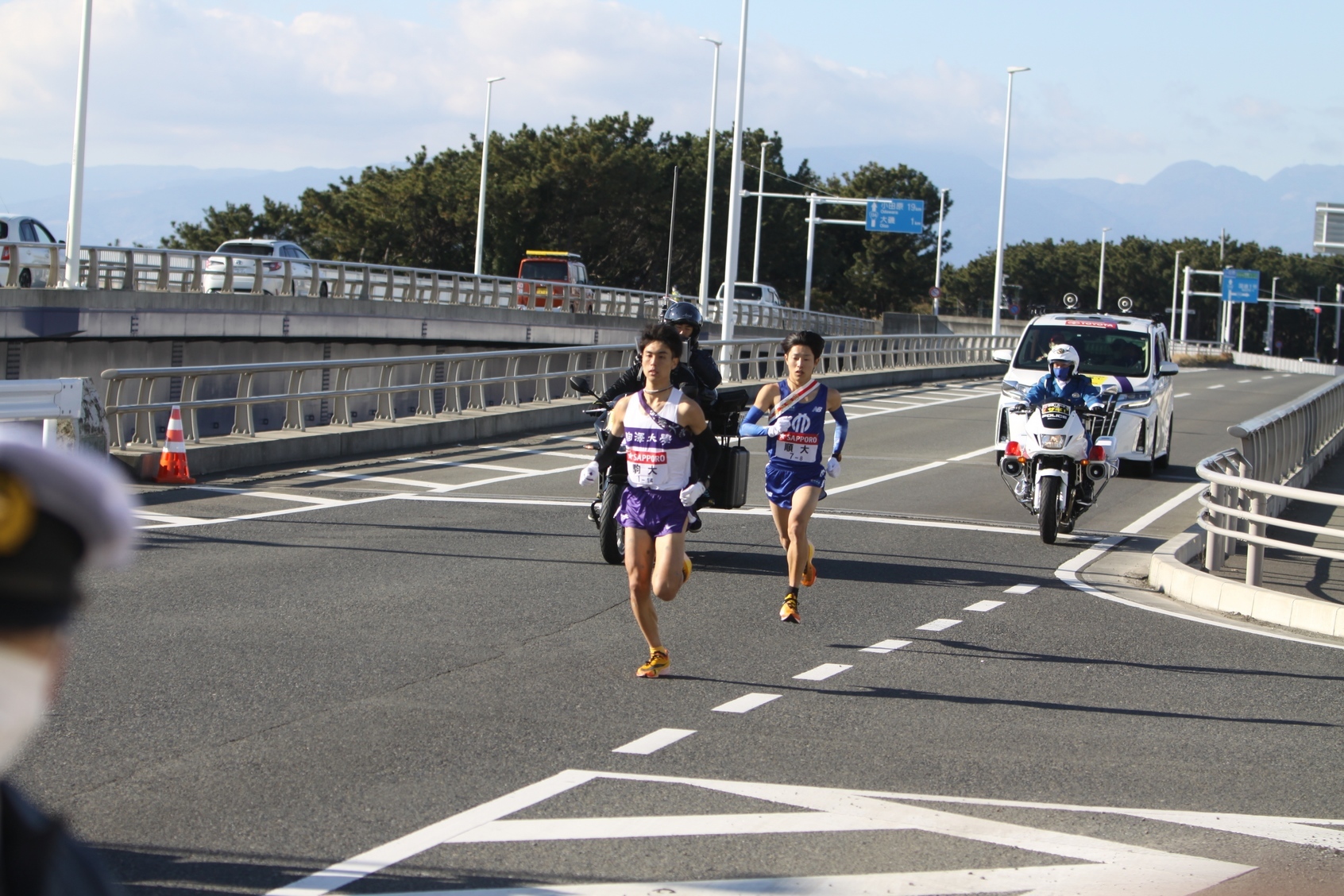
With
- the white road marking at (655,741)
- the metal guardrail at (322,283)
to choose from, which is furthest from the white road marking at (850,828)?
the metal guardrail at (322,283)

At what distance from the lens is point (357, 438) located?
19.3m

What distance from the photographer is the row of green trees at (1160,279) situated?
13650cm

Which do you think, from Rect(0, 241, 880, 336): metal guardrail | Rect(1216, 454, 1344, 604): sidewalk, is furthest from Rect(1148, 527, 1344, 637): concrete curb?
Rect(0, 241, 880, 336): metal guardrail

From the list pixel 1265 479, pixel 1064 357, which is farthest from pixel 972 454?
pixel 1064 357

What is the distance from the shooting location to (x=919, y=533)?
555 inches

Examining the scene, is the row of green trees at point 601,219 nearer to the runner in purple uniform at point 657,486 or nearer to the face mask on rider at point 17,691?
the runner in purple uniform at point 657,486

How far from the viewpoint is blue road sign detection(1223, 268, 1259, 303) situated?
108 meters

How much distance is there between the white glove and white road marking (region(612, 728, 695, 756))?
1.42 meters

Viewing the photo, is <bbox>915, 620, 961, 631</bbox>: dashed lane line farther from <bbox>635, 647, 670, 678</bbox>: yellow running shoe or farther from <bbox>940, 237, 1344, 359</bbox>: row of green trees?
<bbox>940, 237, 1344, 359</bbox>: row of green trees

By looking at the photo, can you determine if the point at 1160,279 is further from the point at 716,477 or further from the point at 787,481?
the point at 787,481

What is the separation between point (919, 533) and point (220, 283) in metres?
29.6

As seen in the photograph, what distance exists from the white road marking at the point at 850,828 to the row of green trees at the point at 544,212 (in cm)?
6952

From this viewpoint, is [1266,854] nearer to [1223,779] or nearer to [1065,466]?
[1223,779]

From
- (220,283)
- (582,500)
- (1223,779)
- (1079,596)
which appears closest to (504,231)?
(220,283)
